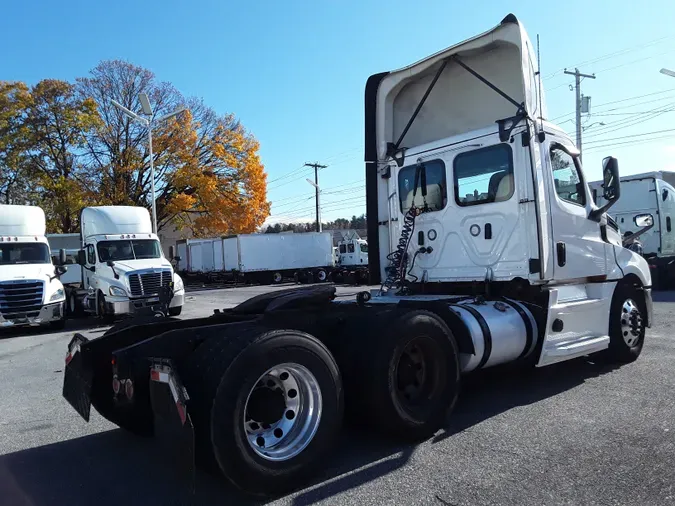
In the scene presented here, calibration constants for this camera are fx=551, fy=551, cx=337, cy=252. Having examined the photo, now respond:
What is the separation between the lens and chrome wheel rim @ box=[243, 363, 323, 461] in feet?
12.3

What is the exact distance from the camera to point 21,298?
44.9 ft

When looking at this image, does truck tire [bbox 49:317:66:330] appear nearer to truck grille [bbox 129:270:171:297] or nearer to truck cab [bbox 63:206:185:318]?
truck cab [bbox 63:206:185:318]

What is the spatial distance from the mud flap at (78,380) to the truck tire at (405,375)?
6.64ft

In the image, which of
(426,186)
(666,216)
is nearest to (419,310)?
(426,186)

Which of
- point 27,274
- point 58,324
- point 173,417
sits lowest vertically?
A: point 58,324

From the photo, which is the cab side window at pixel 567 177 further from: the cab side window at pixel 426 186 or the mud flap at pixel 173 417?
the mud flap at pixel 173 417

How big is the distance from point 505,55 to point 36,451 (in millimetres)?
6478

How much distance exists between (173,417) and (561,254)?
4.65 m

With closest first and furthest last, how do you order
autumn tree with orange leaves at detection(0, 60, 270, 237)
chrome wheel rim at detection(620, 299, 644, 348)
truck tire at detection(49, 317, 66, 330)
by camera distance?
1. chrome wheel rim at detection(620, 299, 644, 348)
2. truck tire at detection(49, 317, 66, 330)
3. autumn tree with orange leaves at detection(0, 60, 270, 237)

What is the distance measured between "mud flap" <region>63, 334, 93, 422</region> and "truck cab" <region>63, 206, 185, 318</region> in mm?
10870

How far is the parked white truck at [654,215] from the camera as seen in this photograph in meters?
18.3

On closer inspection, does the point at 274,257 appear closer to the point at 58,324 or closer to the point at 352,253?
the point at 352,253

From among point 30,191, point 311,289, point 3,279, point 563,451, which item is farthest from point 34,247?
point 30,191

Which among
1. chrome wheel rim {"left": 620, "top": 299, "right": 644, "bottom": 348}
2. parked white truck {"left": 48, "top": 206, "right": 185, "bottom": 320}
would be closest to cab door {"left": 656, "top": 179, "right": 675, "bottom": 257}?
chrome wheel rim {"left": 620, "top": 299, "right": 644, "bottom": 348}
